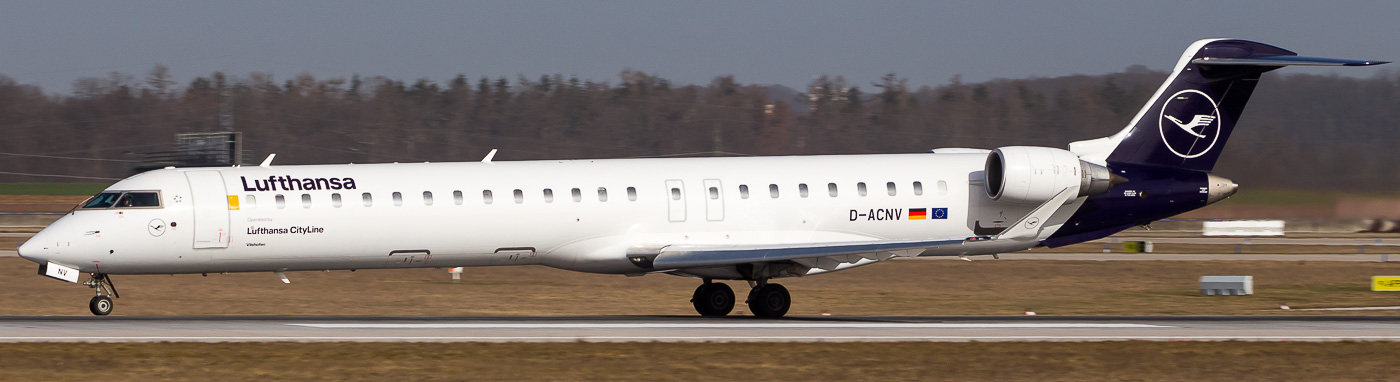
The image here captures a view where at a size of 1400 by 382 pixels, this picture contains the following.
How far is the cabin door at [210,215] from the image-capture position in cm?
2334

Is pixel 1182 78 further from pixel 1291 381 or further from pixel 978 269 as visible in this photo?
pixel 978 269

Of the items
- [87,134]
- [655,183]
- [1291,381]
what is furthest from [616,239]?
[87,134]

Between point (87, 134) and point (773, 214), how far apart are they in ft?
238

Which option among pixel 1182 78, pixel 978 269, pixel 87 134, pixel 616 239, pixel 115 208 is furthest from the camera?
pixel 87 134

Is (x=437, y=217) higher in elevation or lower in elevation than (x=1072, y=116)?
lower

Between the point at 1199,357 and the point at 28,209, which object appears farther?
the point at 28,209

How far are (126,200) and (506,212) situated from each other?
5.94m

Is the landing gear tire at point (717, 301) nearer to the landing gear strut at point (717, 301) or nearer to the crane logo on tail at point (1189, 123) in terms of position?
the landing gear strut at point (717, 301)

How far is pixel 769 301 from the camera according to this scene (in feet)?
84.3

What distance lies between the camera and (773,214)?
84.6 feet

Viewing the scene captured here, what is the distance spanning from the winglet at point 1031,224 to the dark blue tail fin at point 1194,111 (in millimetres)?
1728

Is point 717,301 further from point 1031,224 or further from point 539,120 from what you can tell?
point 539,120

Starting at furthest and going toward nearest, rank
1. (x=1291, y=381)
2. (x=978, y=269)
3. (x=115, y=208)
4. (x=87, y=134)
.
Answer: (x=87, y=134) < (x=978, y=269) < (x=115, y=208) < (x=1291, y=381)

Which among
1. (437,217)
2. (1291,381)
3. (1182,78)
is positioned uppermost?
(1182,78)
